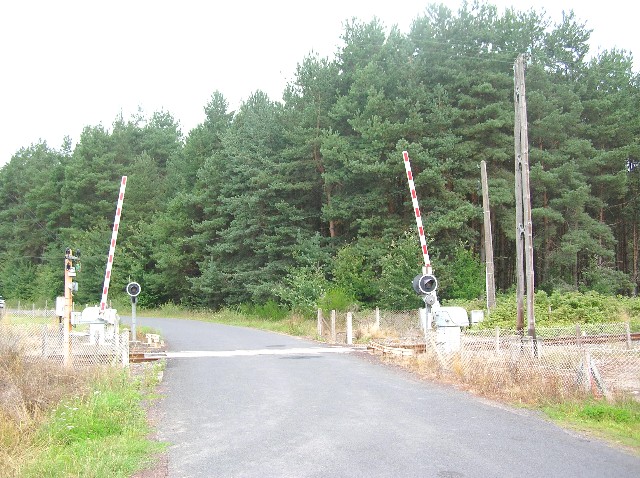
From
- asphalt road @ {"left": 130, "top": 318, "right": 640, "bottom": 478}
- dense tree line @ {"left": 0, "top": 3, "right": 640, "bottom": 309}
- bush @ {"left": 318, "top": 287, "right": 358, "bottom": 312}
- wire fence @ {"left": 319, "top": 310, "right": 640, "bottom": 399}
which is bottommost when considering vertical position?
asphalt road @ {"left": 130, "top": 318, "right": 640, "bottom": 478}

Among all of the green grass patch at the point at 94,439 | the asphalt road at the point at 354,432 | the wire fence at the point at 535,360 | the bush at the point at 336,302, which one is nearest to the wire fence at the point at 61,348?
the asphalt road at the point at 354,432

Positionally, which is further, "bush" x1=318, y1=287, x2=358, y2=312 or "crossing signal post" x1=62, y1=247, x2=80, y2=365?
"bush" x1=318, y1=287, x2=358, y2=312

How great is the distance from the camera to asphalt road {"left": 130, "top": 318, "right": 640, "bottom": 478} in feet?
21.9

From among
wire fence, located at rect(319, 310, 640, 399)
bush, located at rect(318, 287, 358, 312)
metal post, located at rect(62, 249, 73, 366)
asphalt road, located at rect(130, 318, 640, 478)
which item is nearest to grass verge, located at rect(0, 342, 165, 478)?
asphalt road, located at rect(130, 318, 640, 478)

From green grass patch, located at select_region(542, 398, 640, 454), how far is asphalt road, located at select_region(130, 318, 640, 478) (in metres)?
0.36

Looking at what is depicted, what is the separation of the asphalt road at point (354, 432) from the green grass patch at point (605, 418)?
1.19 ft

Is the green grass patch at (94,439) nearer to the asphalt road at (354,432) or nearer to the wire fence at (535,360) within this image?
the asphalt road at (354,432)

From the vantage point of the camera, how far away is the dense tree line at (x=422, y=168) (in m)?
34.4

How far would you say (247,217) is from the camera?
42.9 m

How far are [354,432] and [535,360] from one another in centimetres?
518

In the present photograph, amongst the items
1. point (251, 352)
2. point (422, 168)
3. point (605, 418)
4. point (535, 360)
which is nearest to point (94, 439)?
point (605, 418)

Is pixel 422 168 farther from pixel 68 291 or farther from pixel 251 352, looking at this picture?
pixel 68 291

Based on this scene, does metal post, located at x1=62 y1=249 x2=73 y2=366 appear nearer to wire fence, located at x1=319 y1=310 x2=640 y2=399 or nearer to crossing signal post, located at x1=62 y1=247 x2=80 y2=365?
crossing signal post, located at x1=62 y1=247 x2=80 y2=365

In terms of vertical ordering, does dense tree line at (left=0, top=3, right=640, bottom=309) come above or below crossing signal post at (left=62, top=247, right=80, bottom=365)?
above
